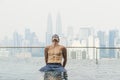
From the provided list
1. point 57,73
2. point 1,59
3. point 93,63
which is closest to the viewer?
point 57,73

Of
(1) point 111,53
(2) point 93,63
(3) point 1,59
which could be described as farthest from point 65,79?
(3) point 1,59

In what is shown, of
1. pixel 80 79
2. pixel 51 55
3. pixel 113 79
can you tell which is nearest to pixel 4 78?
pixel 80 79

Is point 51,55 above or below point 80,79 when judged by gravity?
above

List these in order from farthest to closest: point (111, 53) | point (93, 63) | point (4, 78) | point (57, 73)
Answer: point (93, 63)
point (111, 53)
point (4, 78)
point (57, 73)

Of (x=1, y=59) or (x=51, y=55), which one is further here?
(x=1, y=59)

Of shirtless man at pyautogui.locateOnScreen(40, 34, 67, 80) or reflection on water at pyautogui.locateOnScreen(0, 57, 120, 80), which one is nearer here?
shirtless man at pyautogui.locateOnScreen(40, 34, 67, 80)

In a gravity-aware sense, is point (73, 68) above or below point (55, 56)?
below

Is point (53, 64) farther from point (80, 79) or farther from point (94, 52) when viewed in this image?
point (94, 52)

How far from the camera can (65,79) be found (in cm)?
841

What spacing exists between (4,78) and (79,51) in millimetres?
10535

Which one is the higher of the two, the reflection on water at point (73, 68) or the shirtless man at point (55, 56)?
the shirtless man at point (55, 56)

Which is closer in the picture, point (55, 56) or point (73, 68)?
Answer: point (55, 56)

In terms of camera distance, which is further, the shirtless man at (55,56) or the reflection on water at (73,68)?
the reflection on water at (73,68)

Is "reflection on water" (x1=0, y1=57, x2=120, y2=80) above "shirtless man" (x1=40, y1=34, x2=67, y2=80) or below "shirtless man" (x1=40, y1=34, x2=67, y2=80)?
below
